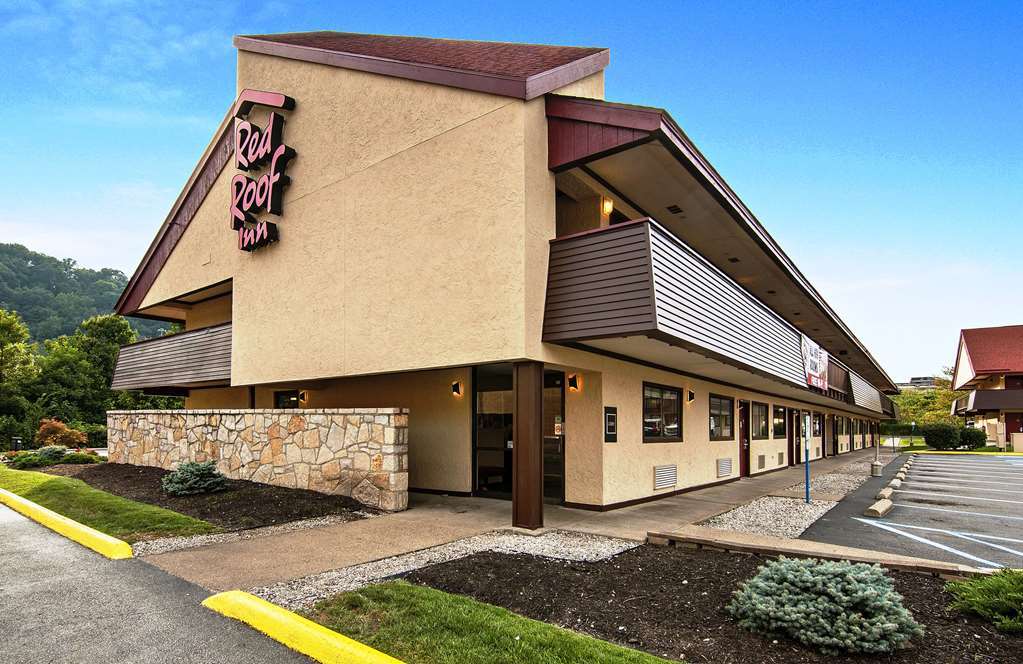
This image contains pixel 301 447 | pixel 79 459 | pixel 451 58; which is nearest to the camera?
pixel 451 58

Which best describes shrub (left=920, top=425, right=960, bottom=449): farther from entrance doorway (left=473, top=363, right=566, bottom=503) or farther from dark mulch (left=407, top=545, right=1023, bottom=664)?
dark mulch (left=407, top=545, right=1023, bottom=664)

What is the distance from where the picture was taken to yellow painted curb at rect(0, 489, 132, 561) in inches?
293

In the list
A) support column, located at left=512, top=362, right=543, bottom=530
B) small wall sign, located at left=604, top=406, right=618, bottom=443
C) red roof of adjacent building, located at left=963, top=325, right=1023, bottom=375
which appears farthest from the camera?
red roof of adjacent building, located at left=963, top=325, right=1023, bottom=375

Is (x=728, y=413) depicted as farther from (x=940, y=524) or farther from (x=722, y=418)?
(x=940, y=524)

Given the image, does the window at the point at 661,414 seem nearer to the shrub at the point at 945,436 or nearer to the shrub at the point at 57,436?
the shrub at the point at 57,436

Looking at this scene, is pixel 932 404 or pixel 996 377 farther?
pixel 932 404

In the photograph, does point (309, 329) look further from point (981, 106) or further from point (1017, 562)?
point (981, 106)

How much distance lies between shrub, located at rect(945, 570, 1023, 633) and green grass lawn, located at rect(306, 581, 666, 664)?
8.94 ft

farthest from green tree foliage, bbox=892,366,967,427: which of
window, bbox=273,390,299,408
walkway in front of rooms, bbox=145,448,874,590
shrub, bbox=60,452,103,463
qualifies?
shrub, bbox=60,452,103,463

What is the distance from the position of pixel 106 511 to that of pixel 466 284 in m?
7.41

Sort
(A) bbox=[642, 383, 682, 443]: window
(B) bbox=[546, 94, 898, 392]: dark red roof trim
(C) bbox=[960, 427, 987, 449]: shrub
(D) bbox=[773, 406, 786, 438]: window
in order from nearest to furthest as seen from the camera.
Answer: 1. (B) bbox=[546, 94, 898, 392]: dark red roof trim
2. (A) bbox=[642, 383, 682, 443]: window
3. (D) bbox=[773, 406, 786, 438]: window
4. (C) bbox=[960, 427, 987, 449]: shrub

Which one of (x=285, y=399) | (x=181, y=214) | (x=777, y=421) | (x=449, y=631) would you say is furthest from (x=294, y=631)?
(x=777, y=421)

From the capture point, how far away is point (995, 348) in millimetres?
47844

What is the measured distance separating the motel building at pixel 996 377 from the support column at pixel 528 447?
4814 cm
